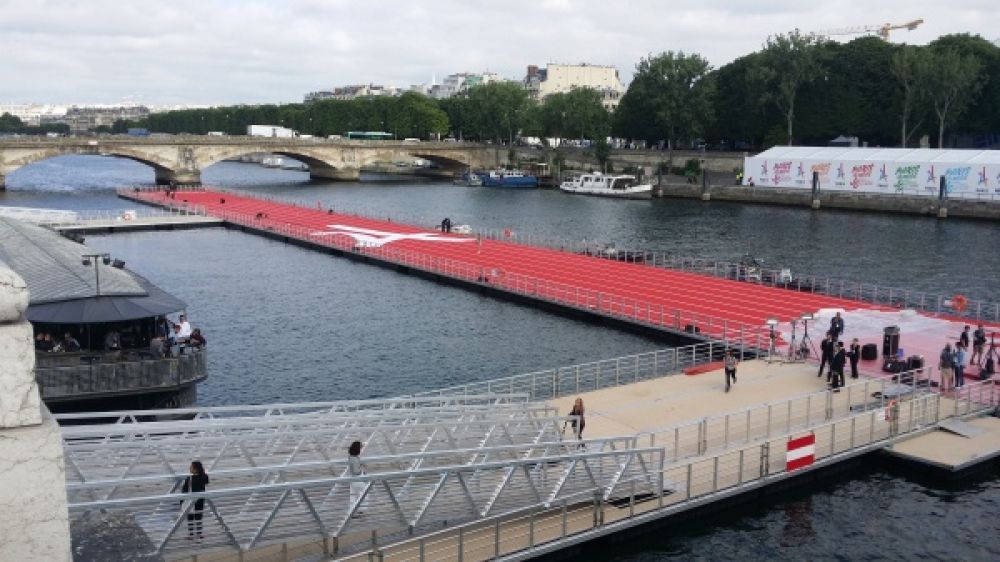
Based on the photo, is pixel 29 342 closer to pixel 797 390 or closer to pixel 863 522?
pixel 863 522

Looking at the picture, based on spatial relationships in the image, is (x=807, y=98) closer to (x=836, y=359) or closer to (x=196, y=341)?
(x=836, y=359)

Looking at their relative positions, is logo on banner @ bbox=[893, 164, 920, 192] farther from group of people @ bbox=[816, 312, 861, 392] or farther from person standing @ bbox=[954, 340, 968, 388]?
person standing @ bbox=[954, 340, 968, 388]

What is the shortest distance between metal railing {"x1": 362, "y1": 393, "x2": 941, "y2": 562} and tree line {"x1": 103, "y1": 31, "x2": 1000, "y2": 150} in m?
89.9

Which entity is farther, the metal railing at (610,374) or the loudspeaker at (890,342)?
the metal railing at (610,374)

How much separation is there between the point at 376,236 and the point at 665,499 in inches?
2051

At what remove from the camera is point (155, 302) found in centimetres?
3045

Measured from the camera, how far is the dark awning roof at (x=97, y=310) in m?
28.0

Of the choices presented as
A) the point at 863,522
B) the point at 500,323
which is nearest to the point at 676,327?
the point at 500,323

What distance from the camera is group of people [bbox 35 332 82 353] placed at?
28062mm

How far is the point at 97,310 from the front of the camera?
94.1ft

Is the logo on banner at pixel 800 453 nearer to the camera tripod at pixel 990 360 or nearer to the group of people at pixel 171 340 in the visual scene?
the camera tripod at pixel 990 360

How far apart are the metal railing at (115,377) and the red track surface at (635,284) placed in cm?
1946

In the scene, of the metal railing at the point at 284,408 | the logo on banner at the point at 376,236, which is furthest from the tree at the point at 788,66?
the metal railing at the point at 284,408

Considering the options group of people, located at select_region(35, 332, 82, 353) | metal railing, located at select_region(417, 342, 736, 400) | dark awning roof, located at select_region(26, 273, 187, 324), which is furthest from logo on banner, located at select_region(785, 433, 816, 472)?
group of people, located at select_region(35, 332, 82, 353)
